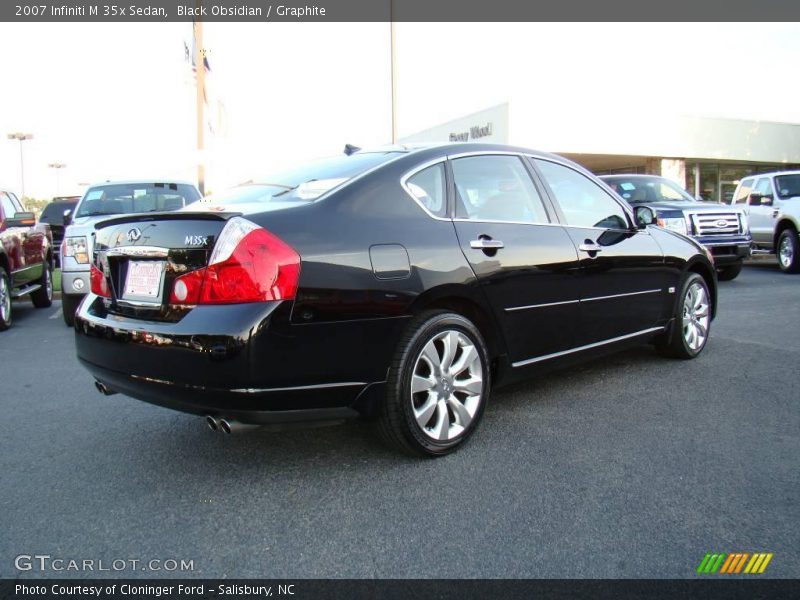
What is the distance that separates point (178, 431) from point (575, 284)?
2.58 m

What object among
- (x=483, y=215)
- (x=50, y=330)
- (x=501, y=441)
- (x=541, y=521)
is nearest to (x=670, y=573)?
(x=541, y=521)

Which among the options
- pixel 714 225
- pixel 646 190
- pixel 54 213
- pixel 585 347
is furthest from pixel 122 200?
pixel 54 213

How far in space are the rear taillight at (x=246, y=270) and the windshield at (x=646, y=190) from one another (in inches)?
379

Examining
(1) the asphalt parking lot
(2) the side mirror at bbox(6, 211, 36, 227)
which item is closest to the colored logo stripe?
(1) the asphalt parking lot

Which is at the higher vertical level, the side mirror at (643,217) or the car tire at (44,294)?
the side mirror at (643,217)

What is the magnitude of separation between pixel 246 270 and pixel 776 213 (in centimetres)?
1293

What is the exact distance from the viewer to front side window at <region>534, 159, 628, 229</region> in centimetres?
434

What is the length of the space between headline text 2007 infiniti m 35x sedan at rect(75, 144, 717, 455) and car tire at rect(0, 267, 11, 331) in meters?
5.25

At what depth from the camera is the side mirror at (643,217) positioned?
4.95 m

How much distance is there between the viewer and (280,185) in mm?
3637

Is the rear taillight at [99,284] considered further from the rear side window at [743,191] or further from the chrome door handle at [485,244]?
the rear side window at [743,191]

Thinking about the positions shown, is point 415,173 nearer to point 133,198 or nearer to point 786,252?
point 133,198

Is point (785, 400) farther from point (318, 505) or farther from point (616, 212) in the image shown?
point (318, 505)

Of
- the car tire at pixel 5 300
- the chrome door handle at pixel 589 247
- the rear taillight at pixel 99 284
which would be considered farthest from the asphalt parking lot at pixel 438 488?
the car tire at pixel 5 300
